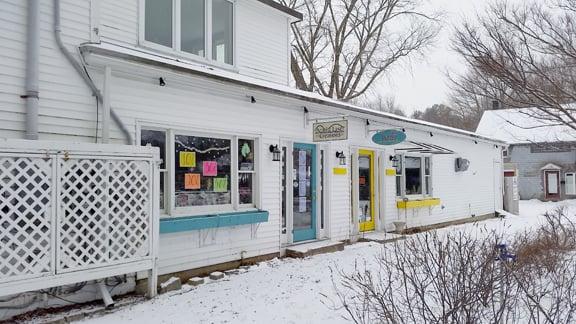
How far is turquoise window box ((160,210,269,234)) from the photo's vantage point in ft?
21.4

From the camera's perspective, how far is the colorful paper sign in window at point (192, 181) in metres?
7.09

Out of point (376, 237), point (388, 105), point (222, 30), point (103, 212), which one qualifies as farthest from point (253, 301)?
point (388, 105)

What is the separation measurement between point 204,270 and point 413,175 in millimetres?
8020

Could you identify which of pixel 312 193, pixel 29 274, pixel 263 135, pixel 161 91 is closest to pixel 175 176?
pixel 161 91

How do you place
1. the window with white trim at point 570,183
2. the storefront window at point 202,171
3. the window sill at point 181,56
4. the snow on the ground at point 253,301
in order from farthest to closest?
the window with white trim at point 570,183 < the window sill at point 181,56 < the storefront window at point 202,171 < the snow on the ground at point 253,301

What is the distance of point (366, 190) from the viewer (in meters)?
11.4

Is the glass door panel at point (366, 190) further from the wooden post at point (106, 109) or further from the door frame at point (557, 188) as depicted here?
the door frame at point (557, 188)

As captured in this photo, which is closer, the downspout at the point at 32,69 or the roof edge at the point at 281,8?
the downspout at the point at 32,69

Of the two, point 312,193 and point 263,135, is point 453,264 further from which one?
point 312,193

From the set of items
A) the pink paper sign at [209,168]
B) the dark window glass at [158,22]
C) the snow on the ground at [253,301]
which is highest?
the dark window glass at [158,22]

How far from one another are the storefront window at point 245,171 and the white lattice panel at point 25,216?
11.4ft

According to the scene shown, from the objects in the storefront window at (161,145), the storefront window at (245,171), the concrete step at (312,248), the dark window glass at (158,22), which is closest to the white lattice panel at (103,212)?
the storefront window at (161,145)

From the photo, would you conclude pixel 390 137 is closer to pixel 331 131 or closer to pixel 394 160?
pixel 331 131

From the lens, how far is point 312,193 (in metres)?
9.62
